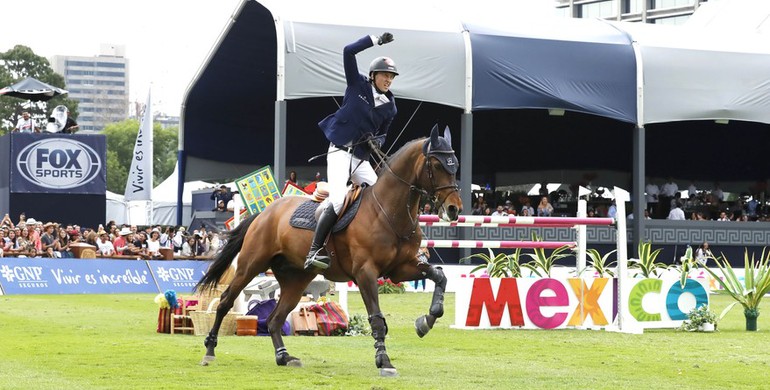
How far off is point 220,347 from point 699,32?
2709 cm

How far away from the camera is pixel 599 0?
127250mm

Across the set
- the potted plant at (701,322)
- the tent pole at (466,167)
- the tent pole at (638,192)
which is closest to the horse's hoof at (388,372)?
the potted plant at (701,322)

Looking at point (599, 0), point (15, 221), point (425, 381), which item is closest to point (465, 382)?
point (425, 381)

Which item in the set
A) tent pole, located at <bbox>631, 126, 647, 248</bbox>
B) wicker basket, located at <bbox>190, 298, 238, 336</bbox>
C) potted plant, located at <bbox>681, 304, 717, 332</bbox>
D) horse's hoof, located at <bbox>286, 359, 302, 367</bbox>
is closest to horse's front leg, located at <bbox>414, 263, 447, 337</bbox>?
horse's hoof, located at <bbox>286, 359, 302, 367</bbox>

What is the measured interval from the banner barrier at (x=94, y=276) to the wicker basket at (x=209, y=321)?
41.8 feet

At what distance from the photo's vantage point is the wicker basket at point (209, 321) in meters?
15.9

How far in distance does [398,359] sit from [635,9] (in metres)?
114

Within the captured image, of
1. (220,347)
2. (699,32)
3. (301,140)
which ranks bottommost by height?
(220,347)

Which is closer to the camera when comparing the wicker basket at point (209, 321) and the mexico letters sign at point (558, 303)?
the wicker basket at point (209, 321)

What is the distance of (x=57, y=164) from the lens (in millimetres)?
36719

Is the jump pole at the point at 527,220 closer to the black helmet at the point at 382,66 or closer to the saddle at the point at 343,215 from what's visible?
the saddle at the point at 343,215

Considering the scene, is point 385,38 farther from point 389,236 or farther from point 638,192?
point 638,192

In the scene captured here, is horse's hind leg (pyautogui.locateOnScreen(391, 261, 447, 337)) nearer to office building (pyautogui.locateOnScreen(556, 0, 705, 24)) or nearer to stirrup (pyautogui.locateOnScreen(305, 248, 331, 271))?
stirrup (pyautogui.locateOnScreen(305, 248, 331, 271))

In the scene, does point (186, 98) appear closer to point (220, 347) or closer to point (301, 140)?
point (301, 140)
